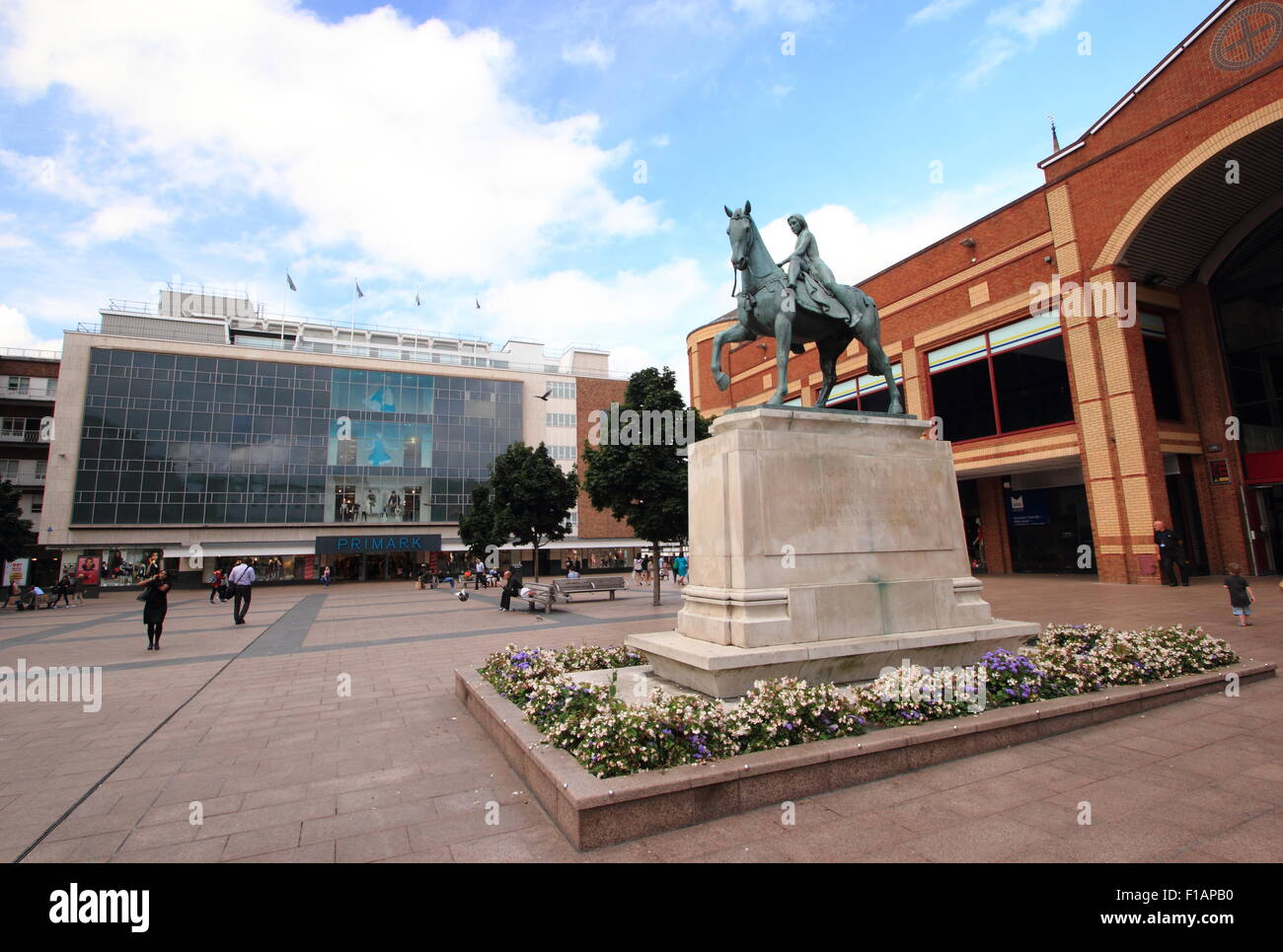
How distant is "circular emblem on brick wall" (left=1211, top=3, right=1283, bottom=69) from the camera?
54.3 feet

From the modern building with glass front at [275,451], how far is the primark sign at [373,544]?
0.12 m

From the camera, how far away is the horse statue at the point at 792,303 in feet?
23.3

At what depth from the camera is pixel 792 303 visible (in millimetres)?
7043

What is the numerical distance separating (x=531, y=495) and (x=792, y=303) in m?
29.5

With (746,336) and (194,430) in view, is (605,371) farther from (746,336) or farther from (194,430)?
(746,336)

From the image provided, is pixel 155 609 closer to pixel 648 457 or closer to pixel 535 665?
pixel 535 665

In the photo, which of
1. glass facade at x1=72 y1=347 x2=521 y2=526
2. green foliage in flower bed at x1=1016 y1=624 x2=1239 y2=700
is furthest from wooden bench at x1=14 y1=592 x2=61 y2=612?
green foliage in flower bed at x1=1016 y1=624 x2=1239 y2=700

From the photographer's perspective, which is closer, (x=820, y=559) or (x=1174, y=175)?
(x=820, y=559)

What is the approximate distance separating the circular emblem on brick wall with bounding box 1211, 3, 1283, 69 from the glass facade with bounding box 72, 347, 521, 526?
51750 mm

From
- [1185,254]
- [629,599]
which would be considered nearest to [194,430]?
[629,599]

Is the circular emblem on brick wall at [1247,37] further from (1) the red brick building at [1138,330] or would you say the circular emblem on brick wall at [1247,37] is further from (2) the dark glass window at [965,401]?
(2) the dark glass window at [965,401]

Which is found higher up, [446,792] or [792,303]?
[792,303]

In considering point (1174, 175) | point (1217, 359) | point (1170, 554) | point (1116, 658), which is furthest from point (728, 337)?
point (1217, 359)

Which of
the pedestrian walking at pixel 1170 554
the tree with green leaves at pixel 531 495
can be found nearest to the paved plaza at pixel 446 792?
the pedestrian walking at pixel 1170 554
